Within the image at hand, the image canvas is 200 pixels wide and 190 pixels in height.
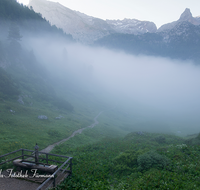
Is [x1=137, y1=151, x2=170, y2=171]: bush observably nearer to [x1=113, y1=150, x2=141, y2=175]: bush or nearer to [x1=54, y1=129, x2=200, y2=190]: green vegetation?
[x1=54, y1=129, x2=200, y2=190]: green vegetation

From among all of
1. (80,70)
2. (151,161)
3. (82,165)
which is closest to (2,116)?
(82,165)

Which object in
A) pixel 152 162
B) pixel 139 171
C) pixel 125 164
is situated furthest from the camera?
pixel 125 164

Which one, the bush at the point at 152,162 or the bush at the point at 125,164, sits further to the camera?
the bush at the point at 125,164

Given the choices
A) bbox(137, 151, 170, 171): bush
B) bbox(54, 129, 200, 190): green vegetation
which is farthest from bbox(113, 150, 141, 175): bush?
bbox(137, 151, 170, 171): bush

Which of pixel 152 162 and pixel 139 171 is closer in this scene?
pixel 139 171

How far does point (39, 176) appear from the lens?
408 inches

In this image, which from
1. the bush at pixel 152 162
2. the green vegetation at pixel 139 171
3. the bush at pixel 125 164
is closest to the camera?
the green vegetation at pixel 139 171

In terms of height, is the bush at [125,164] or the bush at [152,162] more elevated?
the bush at [152,162]

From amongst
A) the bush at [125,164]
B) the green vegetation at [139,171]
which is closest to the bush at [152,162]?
the green vegetation at [139,171]

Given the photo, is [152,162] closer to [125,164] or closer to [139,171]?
[139,171]

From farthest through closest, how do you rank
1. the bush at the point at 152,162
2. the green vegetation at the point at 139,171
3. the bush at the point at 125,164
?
the bush at the point at 125,164 → the bush at the point at 152,162 → the green vegetation at the point at 139,171

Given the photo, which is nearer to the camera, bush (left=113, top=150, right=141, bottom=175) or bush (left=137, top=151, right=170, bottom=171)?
bush (left=137, top=151, right=170, bottom=171)

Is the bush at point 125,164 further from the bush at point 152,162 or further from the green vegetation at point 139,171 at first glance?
the bush at point 152,162

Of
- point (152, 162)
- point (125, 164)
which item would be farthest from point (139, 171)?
point (125, 164)
